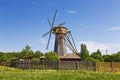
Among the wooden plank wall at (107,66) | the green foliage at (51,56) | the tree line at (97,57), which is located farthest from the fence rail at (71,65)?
the tree line at (97,57)

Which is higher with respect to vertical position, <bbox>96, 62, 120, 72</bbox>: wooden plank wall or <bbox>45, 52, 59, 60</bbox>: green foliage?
<bbox>45, 52, 59, 60</bbox>: green foliage


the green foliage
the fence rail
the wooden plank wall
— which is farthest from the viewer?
the green foliage

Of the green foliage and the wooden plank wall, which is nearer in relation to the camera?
the wooden plank wall

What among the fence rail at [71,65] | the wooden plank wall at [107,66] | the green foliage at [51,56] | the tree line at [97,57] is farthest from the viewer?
the tree line at [97,57]

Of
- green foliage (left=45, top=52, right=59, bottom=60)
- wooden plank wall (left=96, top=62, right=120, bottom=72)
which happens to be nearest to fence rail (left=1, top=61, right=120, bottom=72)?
wooden plank wall (left=96, top=62, right=120, bottom=72)

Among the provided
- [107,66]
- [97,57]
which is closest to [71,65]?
[107,66]

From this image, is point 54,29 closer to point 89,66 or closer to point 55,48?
point 55,48

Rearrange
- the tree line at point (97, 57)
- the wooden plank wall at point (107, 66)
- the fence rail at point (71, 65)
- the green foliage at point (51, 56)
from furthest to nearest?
1. the tree line at point (97, 57)
2. the green foliage at point (51, 56)
3. the wooden plank wall at point (107, 66)
4. the fence rail at point (71, 65)

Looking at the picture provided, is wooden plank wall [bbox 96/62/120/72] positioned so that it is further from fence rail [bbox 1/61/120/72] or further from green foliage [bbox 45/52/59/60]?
green foliage [bbox 45/52/59/60]

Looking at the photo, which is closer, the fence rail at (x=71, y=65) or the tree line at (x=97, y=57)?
the fence rail at (x=71, y=65)

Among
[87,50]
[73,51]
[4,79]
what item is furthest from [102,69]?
[87,50]

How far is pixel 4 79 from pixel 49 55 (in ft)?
84.7

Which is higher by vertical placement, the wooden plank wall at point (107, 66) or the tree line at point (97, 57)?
the tree line at point (97, 57)

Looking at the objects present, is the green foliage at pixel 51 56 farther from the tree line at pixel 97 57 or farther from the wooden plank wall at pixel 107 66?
the tree line at pixel 97 57
